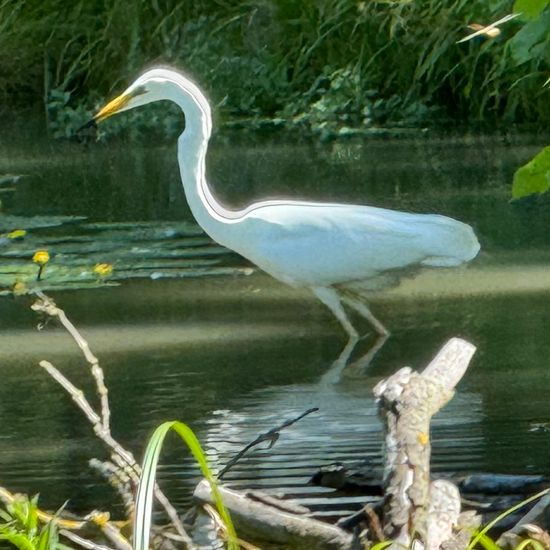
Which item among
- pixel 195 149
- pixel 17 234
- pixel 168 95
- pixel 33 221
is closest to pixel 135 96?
pixel 168 95

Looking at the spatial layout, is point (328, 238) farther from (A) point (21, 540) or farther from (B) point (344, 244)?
(A) point (21, 540)

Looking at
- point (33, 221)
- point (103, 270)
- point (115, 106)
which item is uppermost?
point (115, 106)

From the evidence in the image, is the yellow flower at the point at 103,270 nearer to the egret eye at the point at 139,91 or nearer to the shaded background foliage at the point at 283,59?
the egret eye at the point at 139,91

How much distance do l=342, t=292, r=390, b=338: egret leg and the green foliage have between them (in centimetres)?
332

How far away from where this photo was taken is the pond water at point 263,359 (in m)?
4.71

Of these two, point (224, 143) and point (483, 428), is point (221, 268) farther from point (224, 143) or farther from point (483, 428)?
point (224, 143)

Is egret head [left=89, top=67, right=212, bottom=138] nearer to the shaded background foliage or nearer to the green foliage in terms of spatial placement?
the green foliage

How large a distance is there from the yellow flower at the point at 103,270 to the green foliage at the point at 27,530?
15.5 feet

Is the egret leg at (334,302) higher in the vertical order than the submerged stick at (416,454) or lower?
lower

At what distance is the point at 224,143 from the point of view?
16.0m

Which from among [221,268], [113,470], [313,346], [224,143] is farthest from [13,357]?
[224,143]

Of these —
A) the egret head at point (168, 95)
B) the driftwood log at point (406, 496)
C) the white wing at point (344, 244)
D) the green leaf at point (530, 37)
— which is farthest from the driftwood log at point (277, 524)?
the egret head at point (168, 95)

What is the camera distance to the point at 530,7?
2.51m

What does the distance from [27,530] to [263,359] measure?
10.7 feet
